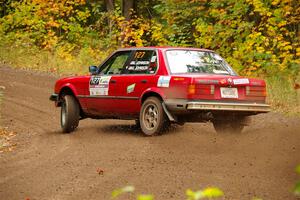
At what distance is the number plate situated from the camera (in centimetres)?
1045

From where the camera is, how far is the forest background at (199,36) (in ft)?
61.8

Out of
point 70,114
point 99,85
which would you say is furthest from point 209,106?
point 70,114

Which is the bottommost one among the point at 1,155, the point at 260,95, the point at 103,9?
the point at 1,155

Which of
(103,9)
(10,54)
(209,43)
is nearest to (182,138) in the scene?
(209,43)

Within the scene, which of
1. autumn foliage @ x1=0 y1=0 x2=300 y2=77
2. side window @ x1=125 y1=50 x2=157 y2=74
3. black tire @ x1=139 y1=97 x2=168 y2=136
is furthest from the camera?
autumn foliage @ x1=0 y1=0 x2=300 y2=77

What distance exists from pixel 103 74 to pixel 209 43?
1060 cm

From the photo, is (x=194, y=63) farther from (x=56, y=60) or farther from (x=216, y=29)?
(x=56, y=60)

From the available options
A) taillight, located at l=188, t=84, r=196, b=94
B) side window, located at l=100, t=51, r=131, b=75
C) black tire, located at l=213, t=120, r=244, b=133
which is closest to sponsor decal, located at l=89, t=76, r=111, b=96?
side window, located at l=100, t=51, r=131, b=75

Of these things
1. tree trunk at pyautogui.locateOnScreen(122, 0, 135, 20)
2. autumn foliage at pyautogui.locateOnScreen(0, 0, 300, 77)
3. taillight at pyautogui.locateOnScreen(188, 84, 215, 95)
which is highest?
tree trunk at pyautogui.locateOnScreen(122, 0, 135, 20)

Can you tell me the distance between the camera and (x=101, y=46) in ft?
97.5

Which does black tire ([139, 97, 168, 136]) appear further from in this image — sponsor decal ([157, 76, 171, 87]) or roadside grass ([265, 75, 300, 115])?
roadside grass ([265, 75, 300, 115])

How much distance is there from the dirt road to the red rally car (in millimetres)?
338

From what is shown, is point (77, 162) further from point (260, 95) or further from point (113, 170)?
point (260, 95)

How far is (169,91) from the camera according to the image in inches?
413
